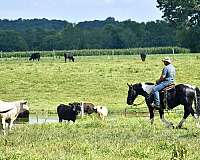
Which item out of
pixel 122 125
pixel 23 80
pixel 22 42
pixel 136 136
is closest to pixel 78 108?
pixel 122 125

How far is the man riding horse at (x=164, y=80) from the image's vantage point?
19375mm

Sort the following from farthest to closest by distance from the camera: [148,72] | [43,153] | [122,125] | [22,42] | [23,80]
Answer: [22,42], [148,72], [23,80], [122,125], [43,153]

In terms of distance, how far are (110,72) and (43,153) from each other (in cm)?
3966

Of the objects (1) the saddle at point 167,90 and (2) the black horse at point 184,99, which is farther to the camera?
(1) the saddle at point 167,90

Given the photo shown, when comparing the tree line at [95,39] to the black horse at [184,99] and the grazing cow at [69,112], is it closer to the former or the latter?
the grazing cow at [69,112]

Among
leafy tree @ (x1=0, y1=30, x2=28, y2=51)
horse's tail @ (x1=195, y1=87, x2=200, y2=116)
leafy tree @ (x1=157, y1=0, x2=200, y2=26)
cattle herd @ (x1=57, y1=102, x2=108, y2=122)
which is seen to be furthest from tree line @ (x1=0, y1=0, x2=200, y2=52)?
horse's tail @ (x1=195, y1=87, x2=200, y2=116)

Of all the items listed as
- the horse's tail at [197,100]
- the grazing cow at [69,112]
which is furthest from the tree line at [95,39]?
the horse's tail at [197,100]

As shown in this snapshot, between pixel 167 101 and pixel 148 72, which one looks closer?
pixel 167 101

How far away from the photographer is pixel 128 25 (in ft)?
451

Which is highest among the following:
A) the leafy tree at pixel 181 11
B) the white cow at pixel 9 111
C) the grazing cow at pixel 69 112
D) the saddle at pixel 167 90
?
the leafy tree at pixel 181 11

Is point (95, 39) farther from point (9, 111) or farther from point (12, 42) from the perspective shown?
point (9, 111)

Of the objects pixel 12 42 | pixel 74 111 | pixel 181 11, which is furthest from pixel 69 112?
pixel 12 42

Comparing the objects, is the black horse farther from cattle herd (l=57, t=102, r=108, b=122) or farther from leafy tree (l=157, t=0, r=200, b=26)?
leafy tree (l=157, t=0, r=200, b=26)

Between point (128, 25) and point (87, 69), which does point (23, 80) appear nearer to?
point (87, 69)
